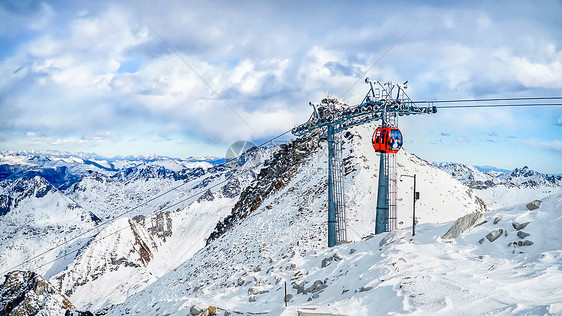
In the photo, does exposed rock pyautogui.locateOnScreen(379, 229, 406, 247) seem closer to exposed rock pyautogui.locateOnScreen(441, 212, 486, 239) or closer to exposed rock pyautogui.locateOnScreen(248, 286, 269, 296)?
exposed rock pyautogui.locateOnScreen(441, 212, 486, 239)

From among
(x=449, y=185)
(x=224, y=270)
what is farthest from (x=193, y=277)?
(x=449, y=185)

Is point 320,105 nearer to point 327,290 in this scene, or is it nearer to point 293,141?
point 327,290

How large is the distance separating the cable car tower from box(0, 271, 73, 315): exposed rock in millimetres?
71930

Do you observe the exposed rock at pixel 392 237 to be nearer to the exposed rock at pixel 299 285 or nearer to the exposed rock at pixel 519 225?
the exposed rock at pixel 299 285

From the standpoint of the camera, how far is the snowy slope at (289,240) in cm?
1881

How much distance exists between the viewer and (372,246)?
790 inches

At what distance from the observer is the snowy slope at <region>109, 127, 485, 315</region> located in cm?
1881

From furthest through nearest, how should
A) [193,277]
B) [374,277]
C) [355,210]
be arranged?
1. [355,210]
2. [193,277]
3. [374,277]

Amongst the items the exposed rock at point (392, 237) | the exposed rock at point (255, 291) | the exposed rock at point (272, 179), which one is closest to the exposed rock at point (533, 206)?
the exposed rock at point (392, 237)

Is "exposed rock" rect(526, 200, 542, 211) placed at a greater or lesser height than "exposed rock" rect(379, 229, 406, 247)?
greater

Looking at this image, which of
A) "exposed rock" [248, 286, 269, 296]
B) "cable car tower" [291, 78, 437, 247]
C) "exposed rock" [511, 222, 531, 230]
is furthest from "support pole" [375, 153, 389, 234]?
"exposed rock" [248, 286, 269, 296]

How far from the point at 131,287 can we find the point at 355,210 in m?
194

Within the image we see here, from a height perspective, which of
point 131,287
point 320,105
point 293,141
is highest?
point 293,141

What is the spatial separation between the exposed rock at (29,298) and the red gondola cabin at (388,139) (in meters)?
77.2
